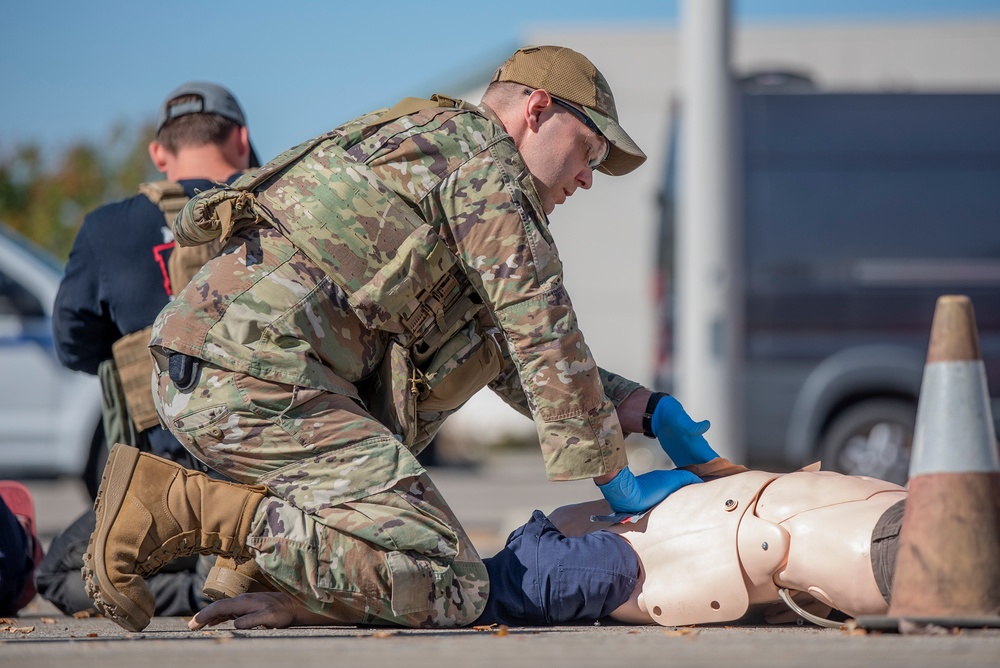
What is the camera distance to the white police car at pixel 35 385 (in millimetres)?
6828

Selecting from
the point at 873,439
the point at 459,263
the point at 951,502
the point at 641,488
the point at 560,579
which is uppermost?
the point at 459,263

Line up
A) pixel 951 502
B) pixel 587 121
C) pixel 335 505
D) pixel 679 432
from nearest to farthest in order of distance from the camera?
pixel 951 502 → pixel 335 505 → pixel 587 121 → pixel 679 432

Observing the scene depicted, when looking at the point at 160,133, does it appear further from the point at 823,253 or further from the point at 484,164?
the point at 823,253

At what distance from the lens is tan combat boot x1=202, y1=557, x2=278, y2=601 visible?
2.79m

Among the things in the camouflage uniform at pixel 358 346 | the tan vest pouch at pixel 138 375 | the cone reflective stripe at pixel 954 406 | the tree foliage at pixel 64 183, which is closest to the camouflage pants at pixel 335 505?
the camouflage uniform at pixel 358 346

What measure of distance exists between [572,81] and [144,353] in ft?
4.77

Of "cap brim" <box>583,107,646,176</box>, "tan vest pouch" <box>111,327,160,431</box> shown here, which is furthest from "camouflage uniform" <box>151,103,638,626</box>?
"tan vest pouch" <box>111,327,160,431</box>

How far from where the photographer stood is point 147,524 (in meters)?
2.56

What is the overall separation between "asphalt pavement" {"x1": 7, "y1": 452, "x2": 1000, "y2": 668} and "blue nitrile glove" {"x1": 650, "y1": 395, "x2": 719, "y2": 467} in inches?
19.2

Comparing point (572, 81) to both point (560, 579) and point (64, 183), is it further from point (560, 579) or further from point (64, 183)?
point (64, 183)

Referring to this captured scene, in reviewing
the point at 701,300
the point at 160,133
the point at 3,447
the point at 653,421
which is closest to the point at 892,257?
the point at 701,300

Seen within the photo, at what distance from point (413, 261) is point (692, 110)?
3.65 m

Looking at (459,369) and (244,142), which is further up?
(244,142)

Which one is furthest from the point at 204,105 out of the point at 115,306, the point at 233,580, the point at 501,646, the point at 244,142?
the point at 501,646
